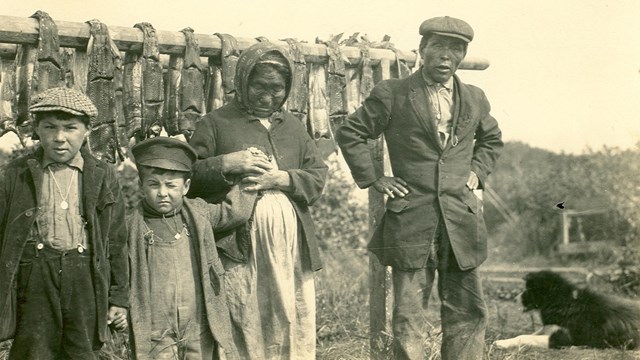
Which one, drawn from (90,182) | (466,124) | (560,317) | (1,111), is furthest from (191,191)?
(560,317)

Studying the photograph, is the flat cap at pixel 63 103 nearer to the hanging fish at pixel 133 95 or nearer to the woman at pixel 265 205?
the woman at pixel 265 205

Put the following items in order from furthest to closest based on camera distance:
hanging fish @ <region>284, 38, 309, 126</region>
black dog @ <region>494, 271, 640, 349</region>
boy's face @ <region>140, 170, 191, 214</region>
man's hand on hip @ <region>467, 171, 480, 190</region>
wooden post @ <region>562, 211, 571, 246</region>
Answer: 1. wooden post @ <region>562, 211, 571, 246</region>
2. black dog @ <region>494, 271, 640, 349</region>
3. hanging fish @ <region>284, 38, 309, 126</region>
4. man's hand on hip @ <region>467, 171, 480, 190</region>
5. boy's face @ <region>140, 170, 191, 214</region>

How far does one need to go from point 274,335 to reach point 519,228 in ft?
34.4

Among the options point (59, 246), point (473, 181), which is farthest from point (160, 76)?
point (473, 181)

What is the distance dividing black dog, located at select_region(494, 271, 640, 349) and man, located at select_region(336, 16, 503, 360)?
1739mm

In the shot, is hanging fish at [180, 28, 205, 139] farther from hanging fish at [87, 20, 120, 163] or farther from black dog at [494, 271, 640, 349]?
black dog at [494, 271, 640, 349]

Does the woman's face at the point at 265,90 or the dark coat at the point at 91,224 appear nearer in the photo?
the dark coat at the point at 91,224

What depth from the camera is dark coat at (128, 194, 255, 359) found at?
4.16m

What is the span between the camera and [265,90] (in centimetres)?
479

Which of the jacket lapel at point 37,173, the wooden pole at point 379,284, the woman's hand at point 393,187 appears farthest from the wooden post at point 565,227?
the jacket lapel at point 37,173

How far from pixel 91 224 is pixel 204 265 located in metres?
0.66

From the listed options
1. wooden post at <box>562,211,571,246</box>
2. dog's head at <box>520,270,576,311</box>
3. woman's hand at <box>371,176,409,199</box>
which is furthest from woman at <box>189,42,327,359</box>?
wooden post at <box>562,211,571,246</box>

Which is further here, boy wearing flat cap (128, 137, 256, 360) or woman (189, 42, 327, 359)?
woman (189, 42, 327, 359)

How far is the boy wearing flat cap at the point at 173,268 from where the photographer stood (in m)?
4.18
